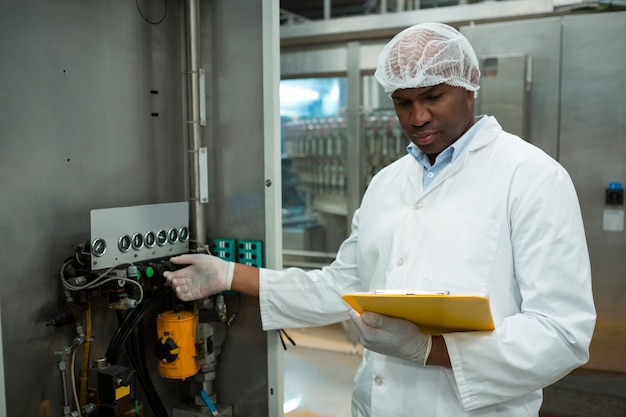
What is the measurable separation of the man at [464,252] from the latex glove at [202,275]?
1.30ft

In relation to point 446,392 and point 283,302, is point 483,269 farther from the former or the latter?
point 283,302

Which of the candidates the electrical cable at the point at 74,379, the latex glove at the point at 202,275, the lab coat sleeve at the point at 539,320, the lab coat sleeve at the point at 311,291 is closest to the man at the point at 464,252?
the lab coat sleeve at the point at 539,320

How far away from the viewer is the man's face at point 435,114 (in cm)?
114

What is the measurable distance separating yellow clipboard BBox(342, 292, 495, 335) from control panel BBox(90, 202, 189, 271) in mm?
668

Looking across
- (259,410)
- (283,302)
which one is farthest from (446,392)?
(259,410)

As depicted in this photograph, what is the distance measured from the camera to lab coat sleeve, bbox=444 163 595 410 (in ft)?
3.24

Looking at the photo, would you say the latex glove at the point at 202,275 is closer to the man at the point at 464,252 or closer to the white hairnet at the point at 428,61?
the man at the point at 464,252

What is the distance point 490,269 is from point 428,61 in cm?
46

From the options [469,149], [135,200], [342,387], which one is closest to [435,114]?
[469,149]

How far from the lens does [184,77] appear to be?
1.71 meters

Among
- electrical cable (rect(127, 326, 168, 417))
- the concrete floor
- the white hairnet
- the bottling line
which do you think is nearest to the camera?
the white hairnet

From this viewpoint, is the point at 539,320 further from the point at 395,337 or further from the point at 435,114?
the point at 435,114

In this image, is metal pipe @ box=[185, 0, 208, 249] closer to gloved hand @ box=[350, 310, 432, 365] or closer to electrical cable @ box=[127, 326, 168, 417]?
electrical cable @ box=[127, 326, 168, 417]

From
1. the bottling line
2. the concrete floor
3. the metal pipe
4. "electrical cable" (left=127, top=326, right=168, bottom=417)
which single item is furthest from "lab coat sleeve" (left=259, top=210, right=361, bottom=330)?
the concrete floor
